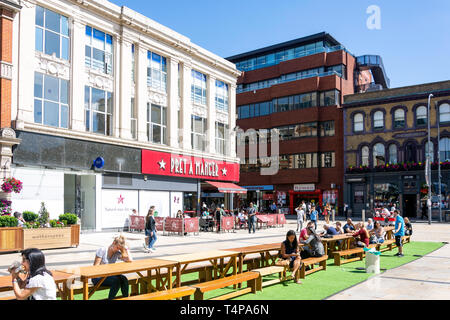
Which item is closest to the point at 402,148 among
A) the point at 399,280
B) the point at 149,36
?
the point at 149,36

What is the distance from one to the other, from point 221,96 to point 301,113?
18.5 meters

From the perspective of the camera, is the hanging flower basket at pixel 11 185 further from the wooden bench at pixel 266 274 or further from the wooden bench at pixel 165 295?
the wooden bench at pixel 165 295

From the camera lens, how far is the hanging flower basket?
62.3ft

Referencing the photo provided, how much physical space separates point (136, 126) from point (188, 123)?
556 centimetres

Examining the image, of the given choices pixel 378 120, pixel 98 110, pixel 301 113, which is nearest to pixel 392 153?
pixel 378 120

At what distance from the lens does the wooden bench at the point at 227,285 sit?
7.64 meters

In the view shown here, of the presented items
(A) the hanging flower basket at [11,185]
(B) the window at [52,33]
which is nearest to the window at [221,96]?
(B) the window at [52,33]

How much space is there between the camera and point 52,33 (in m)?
23.6

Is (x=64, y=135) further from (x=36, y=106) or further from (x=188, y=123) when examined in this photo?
(x=188, y=123)

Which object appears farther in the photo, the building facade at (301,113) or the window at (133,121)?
the building facade at (301,113)

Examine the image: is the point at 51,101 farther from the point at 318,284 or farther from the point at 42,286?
the point at 42,286

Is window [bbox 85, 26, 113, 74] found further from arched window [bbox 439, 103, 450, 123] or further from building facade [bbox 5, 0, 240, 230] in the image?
arched window [bbox 439, 103, 450, 123]

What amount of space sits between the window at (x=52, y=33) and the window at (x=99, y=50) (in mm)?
1573
